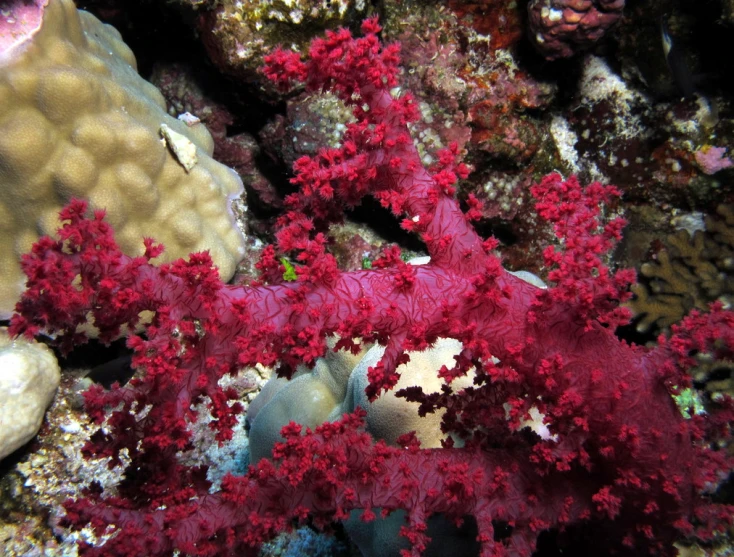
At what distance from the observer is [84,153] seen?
3.67m

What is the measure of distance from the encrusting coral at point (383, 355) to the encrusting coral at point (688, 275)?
1.79m

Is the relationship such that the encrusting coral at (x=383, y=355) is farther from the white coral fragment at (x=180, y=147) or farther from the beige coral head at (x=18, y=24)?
the white coral fragment at (x=180, y=147)

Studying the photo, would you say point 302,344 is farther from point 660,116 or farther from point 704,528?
point 660,116

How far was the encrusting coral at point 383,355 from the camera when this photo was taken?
6.38 feet

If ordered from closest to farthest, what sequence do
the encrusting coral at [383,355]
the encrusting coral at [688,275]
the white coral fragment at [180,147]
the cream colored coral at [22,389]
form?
the encrusting coral at [383,355], the cream colored coral at [22,389], the encrusting coral at [688,275], the white coral fragment at [180,147]

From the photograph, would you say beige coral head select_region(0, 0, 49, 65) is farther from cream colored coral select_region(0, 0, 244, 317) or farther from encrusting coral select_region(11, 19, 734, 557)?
encrusting coral select_region(11, 19, 734, 557)

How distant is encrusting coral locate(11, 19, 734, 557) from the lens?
6.38ft

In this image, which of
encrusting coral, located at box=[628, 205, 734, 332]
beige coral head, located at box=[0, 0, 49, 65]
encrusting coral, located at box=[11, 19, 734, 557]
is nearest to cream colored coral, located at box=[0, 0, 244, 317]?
beige coral head, located at box=[0, 0, 49, 65]

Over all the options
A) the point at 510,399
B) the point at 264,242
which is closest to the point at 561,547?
the point at 510,399

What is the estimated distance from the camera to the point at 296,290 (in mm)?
1979

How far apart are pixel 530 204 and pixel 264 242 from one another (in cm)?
270

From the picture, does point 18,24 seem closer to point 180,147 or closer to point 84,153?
point 84,153

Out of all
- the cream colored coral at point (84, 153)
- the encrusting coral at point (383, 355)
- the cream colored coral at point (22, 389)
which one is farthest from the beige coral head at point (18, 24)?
the encrusting coral at point (383, 355)

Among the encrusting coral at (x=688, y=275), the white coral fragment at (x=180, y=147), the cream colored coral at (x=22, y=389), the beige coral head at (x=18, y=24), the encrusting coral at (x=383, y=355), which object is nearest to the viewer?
the encrusting coral at (x=383, y=355)
